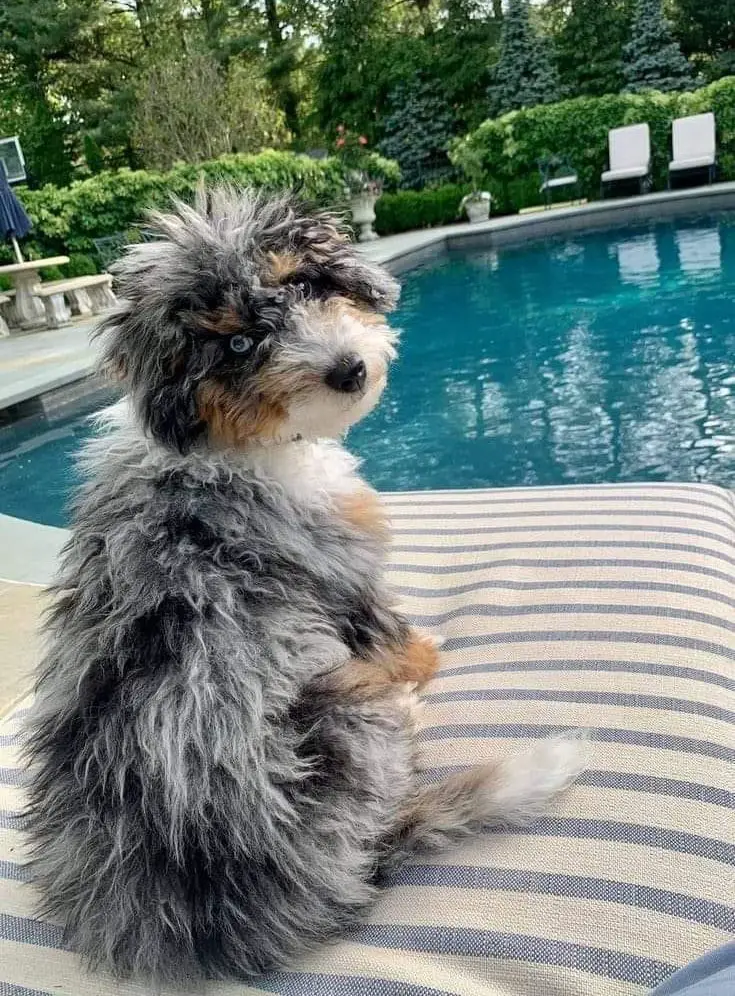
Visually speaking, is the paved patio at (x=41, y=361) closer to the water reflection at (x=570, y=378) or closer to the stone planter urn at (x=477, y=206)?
the water reflection at (x=570, y=378)

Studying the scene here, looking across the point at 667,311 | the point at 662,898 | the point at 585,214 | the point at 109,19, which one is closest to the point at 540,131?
the point at 585,214

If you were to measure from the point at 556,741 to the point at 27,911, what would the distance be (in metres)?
1.21

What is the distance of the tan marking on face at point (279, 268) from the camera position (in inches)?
73.0

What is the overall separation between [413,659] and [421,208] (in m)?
19.6

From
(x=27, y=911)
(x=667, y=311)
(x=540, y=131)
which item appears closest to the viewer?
(x=27, y=911)

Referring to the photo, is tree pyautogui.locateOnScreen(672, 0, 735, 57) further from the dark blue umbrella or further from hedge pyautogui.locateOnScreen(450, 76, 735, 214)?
the dark blue umbrella

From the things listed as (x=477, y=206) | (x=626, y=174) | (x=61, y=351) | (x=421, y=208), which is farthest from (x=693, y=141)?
(x=61, y=351)

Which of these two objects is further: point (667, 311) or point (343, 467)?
point (667, 311)

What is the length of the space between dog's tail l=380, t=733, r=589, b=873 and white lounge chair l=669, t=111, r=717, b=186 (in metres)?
18.2

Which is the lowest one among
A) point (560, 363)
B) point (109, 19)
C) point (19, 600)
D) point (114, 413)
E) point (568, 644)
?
point (560, 363)

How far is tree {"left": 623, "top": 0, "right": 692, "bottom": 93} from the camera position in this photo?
23094 mm

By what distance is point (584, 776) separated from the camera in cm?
180

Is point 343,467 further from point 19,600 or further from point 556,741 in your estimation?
point 19,600

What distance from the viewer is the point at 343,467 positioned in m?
2.24
